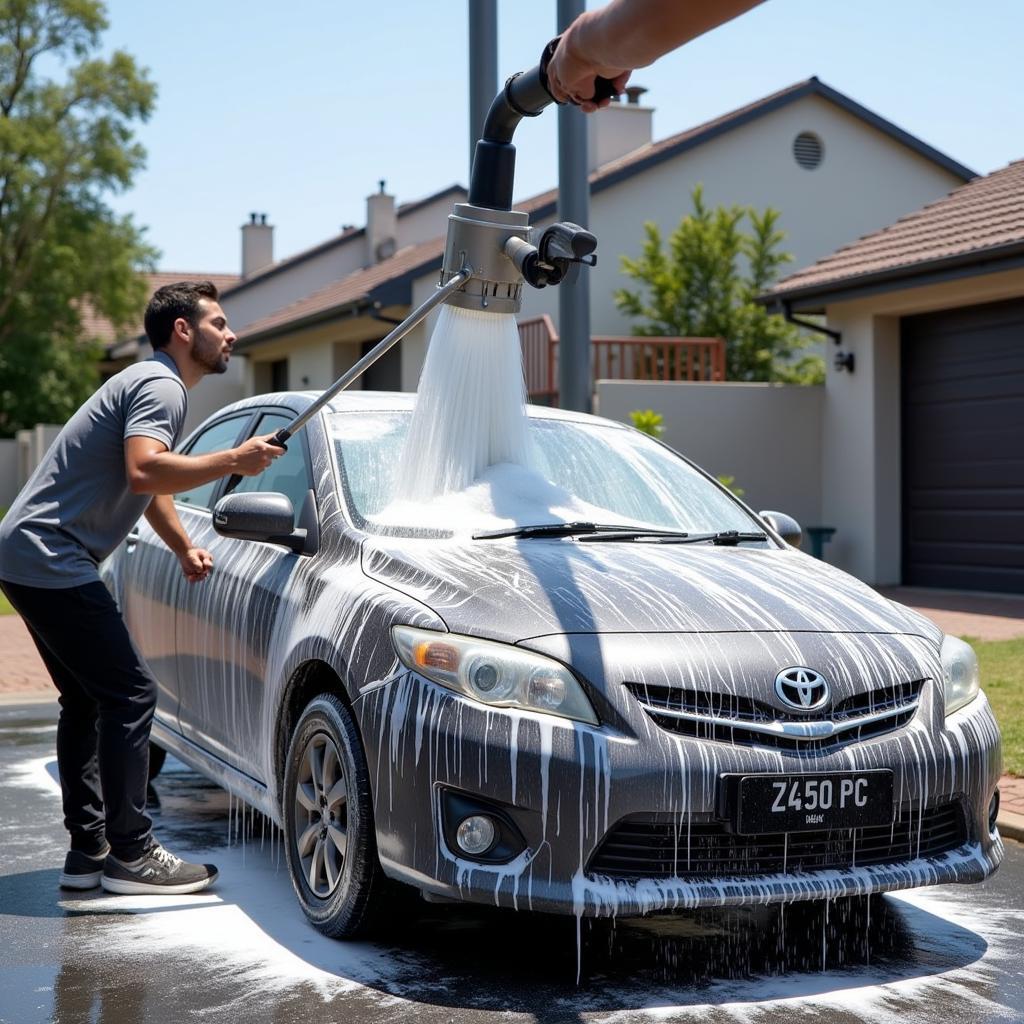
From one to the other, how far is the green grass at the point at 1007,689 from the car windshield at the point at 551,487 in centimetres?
193

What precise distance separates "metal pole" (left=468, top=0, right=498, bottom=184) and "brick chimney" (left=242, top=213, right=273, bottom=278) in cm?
3326

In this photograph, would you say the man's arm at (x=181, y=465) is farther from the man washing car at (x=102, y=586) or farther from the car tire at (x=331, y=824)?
the car tire at (x=331, y=824)

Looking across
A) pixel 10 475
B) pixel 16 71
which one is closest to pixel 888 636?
pixel 10 475

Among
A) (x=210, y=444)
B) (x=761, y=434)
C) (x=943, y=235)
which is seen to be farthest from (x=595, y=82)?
(x=761, y=434)

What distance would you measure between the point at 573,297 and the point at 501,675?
254 inches

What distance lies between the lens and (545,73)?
14.3ft

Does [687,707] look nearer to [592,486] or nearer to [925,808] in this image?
[925,808]

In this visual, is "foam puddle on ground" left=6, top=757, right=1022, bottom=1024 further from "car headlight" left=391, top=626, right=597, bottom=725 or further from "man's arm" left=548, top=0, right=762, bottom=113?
"man's arm" left=548, top=0, right=762, bottom=113

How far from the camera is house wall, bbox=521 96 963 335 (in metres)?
23.6

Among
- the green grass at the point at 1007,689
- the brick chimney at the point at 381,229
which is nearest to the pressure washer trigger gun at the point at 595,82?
the green grass at the point at 1007,689

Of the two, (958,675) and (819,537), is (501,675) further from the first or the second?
(819,537)

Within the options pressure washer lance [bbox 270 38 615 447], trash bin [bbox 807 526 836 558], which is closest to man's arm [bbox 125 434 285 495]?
pressure washer lance [bbox 270 38 615 447]

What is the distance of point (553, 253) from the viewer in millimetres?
4434

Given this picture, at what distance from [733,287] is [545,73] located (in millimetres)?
18546
